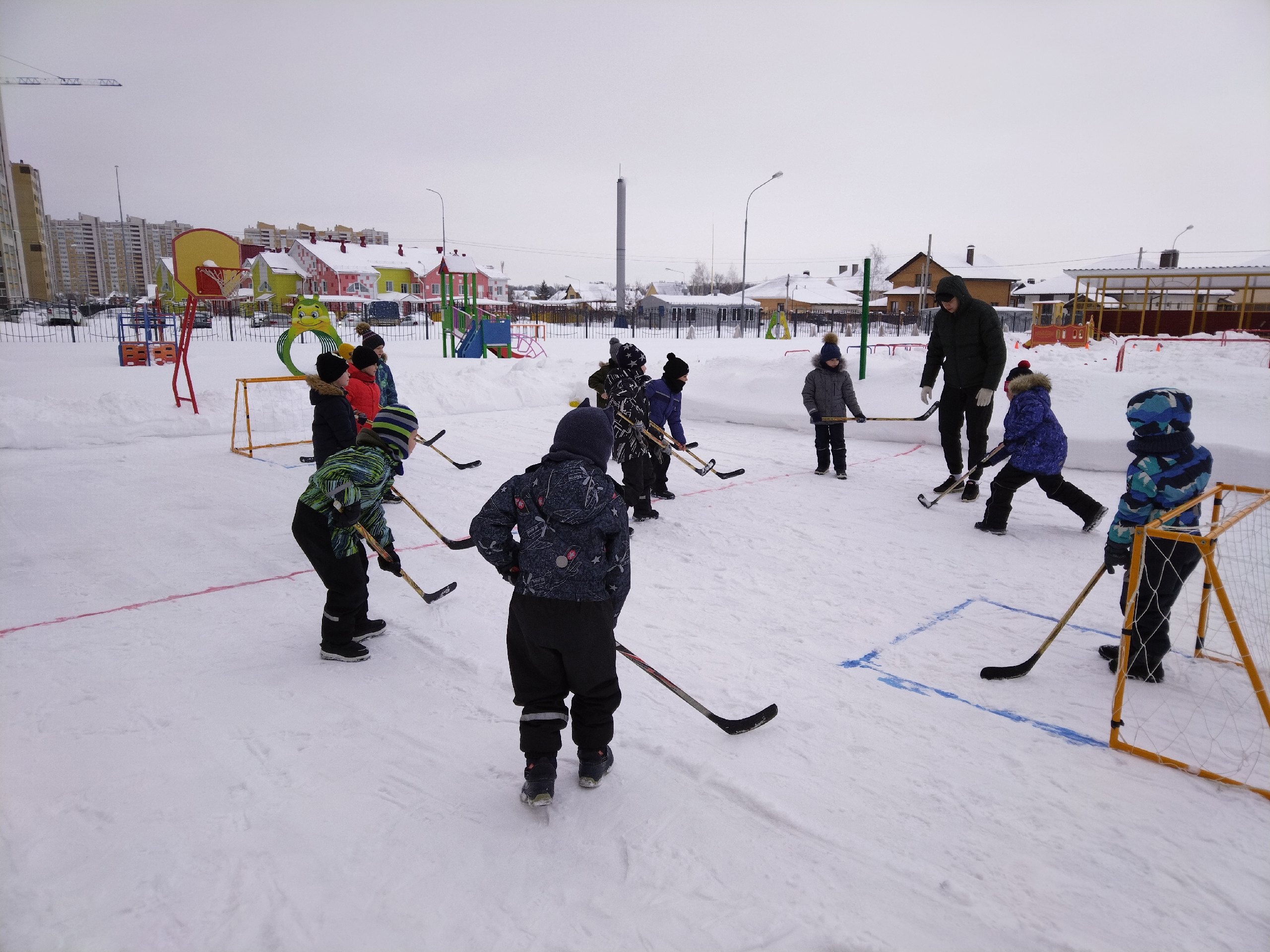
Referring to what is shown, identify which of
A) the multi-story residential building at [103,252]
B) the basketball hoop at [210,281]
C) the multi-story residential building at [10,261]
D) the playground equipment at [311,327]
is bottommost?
the playground equipment at [311,327]

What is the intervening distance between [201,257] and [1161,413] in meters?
13.5

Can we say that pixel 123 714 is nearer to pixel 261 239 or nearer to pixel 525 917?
pixel 525 917

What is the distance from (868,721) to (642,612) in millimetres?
1664

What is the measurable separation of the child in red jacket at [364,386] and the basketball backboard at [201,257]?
21.5ft

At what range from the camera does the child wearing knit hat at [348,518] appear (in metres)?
3.86

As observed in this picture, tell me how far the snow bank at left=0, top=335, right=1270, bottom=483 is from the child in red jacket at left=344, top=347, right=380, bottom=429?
4.98 metres

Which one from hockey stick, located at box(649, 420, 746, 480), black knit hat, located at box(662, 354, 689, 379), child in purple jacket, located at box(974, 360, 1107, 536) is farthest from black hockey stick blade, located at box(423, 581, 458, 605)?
child in purple jacket, located at box(974, 360, 1107, 536)

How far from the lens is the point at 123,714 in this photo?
3.46 meters

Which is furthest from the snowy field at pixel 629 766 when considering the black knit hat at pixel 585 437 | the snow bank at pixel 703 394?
the snow bank at pixel 703 394

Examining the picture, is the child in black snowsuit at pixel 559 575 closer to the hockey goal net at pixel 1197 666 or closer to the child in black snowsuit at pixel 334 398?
the hockey goal net at pixel 1197 666

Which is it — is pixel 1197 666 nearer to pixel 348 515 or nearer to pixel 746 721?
pixel 746 721

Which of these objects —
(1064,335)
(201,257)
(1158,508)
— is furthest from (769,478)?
(1064,335)

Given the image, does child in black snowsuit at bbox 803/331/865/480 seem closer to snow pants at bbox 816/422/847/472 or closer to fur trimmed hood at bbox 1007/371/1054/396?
snow pants at bbox 816/422/847/472

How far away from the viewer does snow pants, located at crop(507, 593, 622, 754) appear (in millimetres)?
2717
